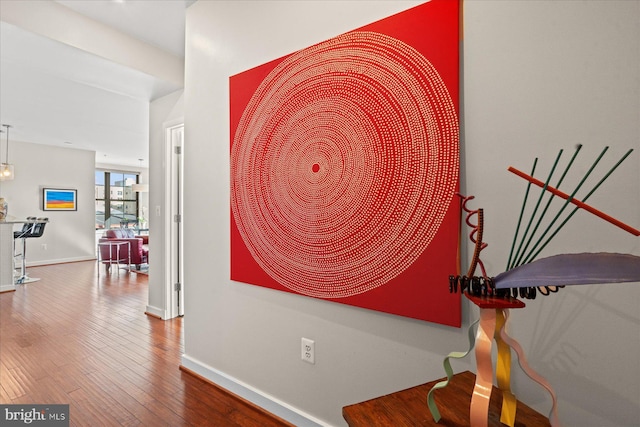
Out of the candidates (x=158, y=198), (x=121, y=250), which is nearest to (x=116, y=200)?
(x=121, y=250)

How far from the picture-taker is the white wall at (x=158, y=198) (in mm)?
3512

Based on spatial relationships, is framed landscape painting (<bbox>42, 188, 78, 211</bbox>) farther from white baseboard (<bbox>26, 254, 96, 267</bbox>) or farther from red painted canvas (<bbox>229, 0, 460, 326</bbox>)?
red painted canvas (<bbox>229, 0, 460, 326</bbox>)

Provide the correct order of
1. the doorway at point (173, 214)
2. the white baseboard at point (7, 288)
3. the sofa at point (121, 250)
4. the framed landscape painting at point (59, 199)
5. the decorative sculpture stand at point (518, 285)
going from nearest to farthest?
the decorative sculpture stand at point (518, 285), the doorway at point (173, 214), the white baseboard at point (7, 288), the sofa at point (121, 250), the framed landscape painting at point (59, 199)

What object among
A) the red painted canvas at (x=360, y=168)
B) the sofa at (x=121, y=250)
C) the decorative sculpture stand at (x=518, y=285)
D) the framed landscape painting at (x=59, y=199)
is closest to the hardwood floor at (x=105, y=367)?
the red painted canvas at (x=360, y=168)

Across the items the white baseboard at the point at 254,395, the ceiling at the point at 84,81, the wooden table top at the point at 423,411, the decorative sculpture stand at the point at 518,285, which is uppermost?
the ceiling at the point at 84,81

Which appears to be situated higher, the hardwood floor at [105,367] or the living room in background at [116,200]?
the living room in background at [116,200]

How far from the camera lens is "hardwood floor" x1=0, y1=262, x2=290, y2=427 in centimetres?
184

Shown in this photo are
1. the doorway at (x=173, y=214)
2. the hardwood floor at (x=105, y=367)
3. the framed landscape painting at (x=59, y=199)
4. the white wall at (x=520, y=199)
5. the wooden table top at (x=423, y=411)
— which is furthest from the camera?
the framed landscape painting at (x=59, y=199)

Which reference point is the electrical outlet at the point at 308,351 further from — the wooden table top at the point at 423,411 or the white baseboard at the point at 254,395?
the wooden table top at the point at 423,411

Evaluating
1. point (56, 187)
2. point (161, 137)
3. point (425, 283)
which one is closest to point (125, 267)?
point (56, 187)

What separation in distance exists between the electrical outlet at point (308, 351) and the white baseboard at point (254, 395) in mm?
288

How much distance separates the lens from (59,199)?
7051 mm

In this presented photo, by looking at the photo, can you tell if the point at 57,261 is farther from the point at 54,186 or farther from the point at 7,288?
the point at 7,288

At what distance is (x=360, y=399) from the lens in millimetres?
1437
